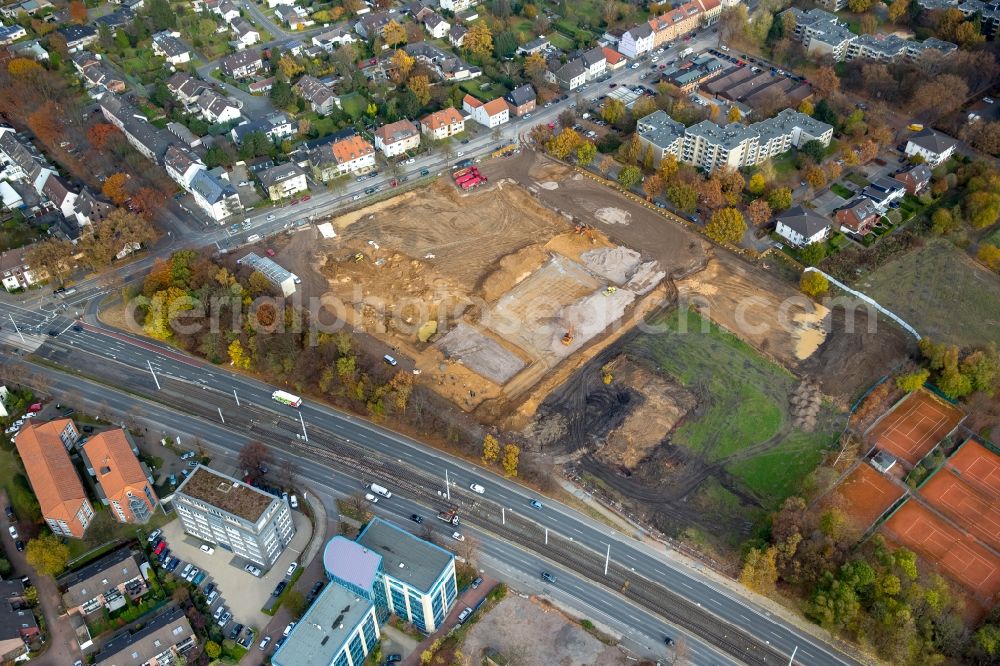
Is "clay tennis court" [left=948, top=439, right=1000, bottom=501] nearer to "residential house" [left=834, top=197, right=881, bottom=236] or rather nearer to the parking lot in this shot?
"residential house" [left=834, top=197, right=881, bottom=236]

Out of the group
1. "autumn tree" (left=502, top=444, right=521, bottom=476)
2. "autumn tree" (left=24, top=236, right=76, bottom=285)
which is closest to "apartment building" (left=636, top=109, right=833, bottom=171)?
"autumn tree" (left=502, top=444, right=521, bottom=476)

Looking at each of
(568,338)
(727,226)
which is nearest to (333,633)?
(568,338)

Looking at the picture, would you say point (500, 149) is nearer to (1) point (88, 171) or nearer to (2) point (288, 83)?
(2) point (288, 83)

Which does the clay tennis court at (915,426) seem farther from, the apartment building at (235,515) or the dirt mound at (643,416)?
the apartment building at (235,515)

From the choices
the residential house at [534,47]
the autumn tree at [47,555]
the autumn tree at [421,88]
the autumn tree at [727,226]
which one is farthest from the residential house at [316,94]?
the autumn tree at [47,555]

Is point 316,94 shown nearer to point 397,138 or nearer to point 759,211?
point 397,138

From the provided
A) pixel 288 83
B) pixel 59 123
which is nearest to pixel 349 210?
pixel 288 83
